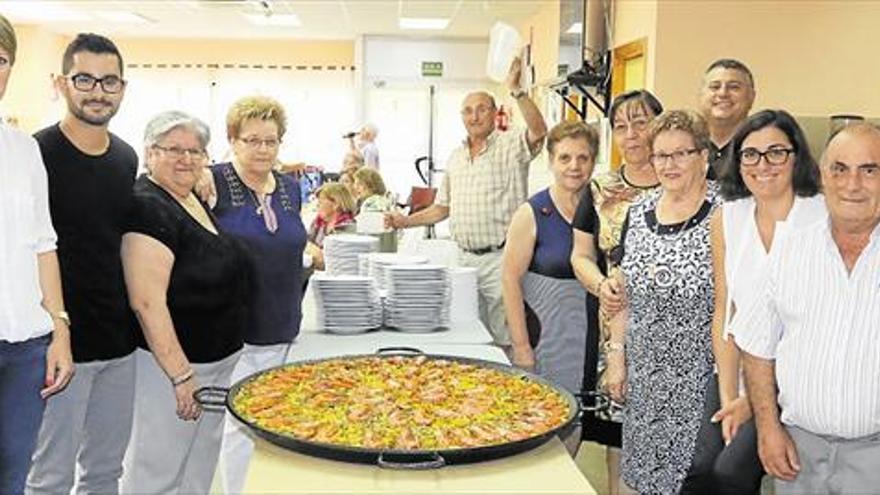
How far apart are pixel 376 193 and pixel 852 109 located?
274cm

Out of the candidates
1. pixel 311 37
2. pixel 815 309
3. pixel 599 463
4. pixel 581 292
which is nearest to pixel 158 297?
pixel 581 292

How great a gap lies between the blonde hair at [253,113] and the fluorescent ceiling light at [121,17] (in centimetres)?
790

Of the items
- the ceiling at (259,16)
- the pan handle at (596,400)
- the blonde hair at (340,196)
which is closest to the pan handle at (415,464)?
the pan handle at (596,400)

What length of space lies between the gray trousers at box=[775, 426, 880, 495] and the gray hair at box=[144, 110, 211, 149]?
1744 millimetres

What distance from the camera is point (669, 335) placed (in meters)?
2.41

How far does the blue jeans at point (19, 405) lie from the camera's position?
1.98m

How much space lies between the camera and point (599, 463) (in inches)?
151

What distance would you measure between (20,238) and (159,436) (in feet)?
2.33

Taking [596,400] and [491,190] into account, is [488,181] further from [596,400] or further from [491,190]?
[596,400]

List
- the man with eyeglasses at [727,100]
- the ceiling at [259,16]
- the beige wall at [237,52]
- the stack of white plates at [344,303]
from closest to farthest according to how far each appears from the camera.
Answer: the stack of white plates at [344,303] → the man with eyeglasses at [727,100] → the ceiling at [259,16] → the beige wall at [237,52]

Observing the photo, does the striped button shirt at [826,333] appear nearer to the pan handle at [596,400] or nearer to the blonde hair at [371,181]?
the pan handle at [596,400]

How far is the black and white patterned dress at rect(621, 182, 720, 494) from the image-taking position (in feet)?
7.82

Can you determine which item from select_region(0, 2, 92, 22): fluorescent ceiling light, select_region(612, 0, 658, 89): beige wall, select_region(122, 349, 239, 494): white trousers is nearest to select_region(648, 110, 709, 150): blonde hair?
select_region(122, 349, 239, 494): white trousers

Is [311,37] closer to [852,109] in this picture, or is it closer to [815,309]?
[852,109]
